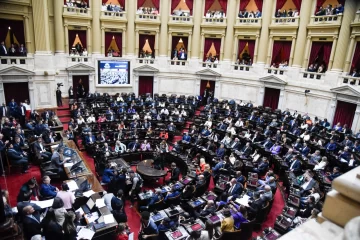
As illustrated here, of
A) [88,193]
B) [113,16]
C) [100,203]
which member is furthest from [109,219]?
[113,16]

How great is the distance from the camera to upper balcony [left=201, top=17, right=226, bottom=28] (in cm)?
2273

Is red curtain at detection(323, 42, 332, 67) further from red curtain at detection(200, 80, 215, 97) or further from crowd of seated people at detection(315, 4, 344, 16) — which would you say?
red curtain at detection(200, 80, 215, 97)

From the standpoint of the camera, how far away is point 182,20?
2333 cm

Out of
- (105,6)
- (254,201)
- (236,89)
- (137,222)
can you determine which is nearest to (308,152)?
(254,201)

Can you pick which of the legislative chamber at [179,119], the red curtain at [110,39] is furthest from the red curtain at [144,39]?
the red curtain at [110,39]

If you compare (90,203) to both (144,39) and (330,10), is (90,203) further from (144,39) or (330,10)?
(330,10)

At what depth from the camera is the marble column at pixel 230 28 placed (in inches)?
872

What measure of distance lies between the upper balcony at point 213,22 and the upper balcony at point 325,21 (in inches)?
277

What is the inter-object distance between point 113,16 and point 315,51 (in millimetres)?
16403

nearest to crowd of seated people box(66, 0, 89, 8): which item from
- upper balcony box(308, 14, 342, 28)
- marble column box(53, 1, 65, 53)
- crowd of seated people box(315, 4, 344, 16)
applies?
marble column box(53, 1, 65, 53)

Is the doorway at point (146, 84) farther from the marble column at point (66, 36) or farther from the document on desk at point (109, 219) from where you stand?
the document on desk at point (109, 219)

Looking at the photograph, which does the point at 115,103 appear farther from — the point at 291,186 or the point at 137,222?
the point at 291,186

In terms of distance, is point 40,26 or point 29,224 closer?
point 29,224

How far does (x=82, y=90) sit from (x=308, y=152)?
17.2 m
